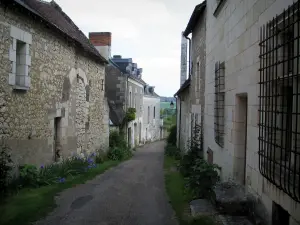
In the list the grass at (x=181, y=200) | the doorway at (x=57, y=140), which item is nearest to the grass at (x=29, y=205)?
the doorway at (x=57, y=140)

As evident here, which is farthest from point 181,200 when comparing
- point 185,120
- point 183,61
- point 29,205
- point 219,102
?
point 183,61

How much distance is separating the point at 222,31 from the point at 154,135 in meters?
31.7

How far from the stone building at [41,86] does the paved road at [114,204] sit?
1.70 m

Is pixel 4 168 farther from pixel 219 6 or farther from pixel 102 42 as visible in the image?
pixel 102 42

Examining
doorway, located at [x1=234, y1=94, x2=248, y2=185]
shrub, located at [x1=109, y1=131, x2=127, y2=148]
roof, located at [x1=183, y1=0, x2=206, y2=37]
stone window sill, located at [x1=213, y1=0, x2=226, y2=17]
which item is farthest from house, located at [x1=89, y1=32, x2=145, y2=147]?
doorway, located at [x1=234, y1=94, x2=248, y2=185]

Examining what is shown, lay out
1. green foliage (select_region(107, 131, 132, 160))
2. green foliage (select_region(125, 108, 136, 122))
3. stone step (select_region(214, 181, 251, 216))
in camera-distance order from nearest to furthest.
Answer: stone step (select_region(214, 181, 251, 216)), green foliage (select_region(107, 131, 132, 160)), green foliage (select_region(125, 108, 136, 122))

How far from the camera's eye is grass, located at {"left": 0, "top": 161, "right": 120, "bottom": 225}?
5.42 metres

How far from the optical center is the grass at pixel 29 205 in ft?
17.8

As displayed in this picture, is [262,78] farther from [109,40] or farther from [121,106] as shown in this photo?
[121,106]

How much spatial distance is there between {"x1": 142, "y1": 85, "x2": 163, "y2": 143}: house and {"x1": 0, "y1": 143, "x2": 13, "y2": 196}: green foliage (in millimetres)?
24571

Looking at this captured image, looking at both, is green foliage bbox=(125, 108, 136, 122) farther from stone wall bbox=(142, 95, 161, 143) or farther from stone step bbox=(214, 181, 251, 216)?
stone step bbox=(214, 181, 251, 216)

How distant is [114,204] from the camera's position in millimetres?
6582

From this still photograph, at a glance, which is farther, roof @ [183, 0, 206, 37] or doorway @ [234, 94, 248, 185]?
roof @ [183, 0, 206, 37]

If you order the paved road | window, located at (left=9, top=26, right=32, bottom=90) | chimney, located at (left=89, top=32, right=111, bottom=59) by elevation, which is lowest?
the paved road
